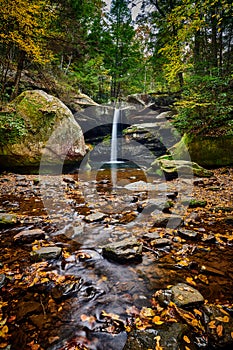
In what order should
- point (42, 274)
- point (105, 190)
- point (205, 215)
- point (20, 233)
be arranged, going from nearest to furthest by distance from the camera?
point (42, 274)
point (20, 233)
point (205, 215)
point (105, 190)

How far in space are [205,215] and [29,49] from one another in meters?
8.84

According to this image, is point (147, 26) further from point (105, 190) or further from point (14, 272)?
point (14, 272)

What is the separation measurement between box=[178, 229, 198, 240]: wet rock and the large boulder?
6685 mm

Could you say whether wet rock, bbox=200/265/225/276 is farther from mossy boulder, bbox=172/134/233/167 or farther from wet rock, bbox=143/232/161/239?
mossy boulder, bbox=172/134/233/167

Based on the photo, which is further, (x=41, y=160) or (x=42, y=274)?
(x=41, y=160)

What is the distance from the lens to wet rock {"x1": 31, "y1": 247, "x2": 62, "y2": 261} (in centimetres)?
246

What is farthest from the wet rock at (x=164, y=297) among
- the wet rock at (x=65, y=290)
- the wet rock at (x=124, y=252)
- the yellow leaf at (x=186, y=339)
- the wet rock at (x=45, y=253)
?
the wet rock at (x=45, y=253)

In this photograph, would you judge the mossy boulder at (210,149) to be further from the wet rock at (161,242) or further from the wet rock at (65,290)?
the wet rock at (65,290)

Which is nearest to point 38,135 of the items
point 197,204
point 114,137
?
point 197,204

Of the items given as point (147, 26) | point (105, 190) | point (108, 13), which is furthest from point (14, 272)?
point (108, 13)

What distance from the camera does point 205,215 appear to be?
3.87 metres

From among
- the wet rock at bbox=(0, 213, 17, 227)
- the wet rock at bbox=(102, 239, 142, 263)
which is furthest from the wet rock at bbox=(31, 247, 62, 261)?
the wet rock at bbox=(0, 213, 17, 227)

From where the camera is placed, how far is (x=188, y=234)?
3.05m

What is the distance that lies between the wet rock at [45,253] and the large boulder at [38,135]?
5901 millimetres
